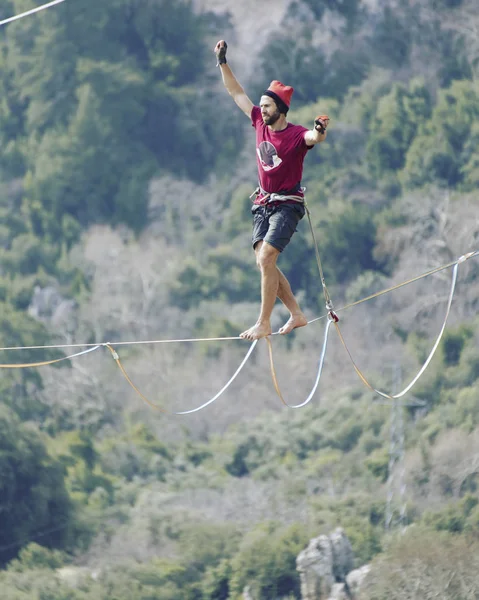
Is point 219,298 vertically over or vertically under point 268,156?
over

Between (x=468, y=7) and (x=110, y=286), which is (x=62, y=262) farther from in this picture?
(x=468, y=7)

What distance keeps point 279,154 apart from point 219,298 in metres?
32.6

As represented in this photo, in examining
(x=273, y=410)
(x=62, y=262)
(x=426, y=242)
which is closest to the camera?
(x=273, y=410)

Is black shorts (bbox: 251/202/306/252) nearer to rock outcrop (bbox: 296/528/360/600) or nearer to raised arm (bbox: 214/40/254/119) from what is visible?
raised arm (bbox: 214/40/254/119)

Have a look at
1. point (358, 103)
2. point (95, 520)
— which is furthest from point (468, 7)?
point (95, 520)

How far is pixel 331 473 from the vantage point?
111ft

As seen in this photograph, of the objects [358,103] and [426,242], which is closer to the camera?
[426,242]

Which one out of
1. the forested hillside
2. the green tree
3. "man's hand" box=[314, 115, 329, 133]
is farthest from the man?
the green tree

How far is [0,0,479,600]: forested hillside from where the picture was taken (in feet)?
106

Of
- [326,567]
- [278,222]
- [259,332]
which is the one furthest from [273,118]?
[326,567]

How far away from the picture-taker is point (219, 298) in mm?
41250

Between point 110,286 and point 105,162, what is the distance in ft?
18.3

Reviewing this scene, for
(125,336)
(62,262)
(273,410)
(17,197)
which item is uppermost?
(17,197)

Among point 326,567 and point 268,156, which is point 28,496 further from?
point 268,156
